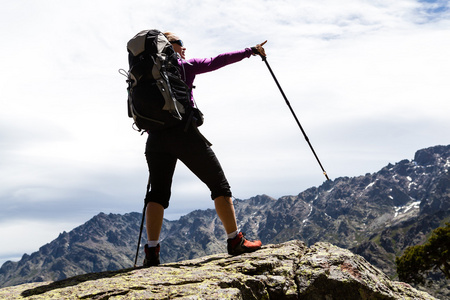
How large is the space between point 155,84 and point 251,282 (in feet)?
14.6

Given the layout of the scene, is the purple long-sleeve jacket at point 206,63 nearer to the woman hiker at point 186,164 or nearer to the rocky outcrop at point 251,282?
the woman hiker at point 186,164

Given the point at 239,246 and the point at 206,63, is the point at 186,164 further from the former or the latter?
the point at 206,63

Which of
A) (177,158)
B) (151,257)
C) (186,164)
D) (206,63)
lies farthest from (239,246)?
(206,63)

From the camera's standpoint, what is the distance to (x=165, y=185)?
26.1ft

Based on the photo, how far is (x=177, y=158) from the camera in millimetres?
8086

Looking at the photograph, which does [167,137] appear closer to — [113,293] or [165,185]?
[165,185]

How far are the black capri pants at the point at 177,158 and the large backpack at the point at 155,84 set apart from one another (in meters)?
0.29

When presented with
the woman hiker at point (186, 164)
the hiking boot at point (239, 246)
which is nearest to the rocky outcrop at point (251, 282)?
the hiking boot at point (239, 246)

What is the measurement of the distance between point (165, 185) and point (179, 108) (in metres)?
1.87

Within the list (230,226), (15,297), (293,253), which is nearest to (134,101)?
(230,226)

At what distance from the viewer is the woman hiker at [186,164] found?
25.0 feet

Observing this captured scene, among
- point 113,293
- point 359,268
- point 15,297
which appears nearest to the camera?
point 113,293

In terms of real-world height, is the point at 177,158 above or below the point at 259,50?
below

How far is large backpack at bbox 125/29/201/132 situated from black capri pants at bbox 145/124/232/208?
0.29 m
